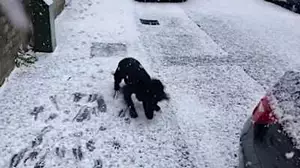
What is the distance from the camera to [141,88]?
3.86 m

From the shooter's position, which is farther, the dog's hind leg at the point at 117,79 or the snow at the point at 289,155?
the dog's hind leg at the point at 117,79

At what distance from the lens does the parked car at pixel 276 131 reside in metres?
1.98

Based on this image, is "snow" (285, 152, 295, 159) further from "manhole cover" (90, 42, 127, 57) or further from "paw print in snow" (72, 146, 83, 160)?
"manhole cover" (90, 42, 127, 57)

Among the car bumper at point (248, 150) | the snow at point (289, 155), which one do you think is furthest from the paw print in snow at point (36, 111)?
the snow at point (289, 155)

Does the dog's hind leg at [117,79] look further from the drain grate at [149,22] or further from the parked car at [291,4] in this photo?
the parked car at [291,4]

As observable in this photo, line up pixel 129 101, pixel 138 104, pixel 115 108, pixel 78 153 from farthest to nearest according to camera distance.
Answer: pixel 138 104, pixel 115 108, pixel 129 101, pixel 78 153

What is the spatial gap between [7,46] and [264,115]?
3.82 meters

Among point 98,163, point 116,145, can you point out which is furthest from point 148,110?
point 98,163

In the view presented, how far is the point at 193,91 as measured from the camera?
15.5 feet

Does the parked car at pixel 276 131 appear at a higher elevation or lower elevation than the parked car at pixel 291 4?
higher

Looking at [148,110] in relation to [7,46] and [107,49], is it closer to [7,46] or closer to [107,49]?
[7,46]

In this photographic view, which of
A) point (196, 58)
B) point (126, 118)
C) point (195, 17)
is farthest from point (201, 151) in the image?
point (195, 17)

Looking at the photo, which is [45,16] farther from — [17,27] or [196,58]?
[196,58]

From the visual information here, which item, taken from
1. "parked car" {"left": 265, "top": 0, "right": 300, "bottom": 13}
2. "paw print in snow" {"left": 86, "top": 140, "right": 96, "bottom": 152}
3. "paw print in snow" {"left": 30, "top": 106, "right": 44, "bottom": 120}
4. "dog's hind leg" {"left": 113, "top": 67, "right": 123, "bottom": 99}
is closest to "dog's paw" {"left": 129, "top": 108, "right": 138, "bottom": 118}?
"dog's hind leg" {"left": 113, "top": 67, "right": 123, "bottom": 99}
